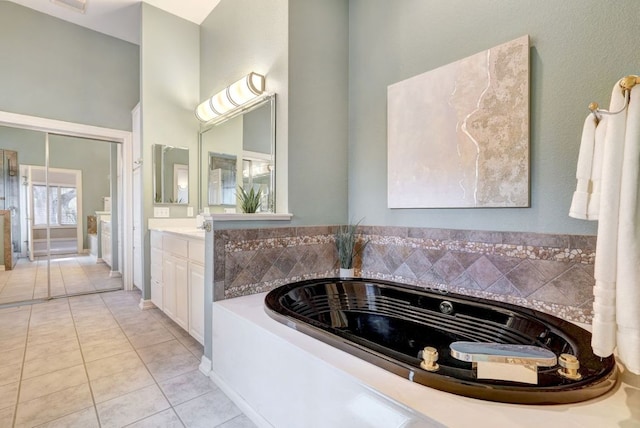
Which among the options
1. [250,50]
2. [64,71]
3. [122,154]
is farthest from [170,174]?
[64,71]

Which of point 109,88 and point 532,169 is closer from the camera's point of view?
point 532,169

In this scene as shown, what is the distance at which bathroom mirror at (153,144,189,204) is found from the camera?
3.13 m

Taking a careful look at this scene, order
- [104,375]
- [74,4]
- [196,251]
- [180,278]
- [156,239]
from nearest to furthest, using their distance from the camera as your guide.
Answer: [104,375] < [196,251] < [180,278] < [156,239] < [74,4]

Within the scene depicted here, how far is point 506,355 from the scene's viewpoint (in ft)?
3.04

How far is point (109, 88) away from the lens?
3.64 meters

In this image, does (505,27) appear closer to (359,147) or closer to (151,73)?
(359,147)

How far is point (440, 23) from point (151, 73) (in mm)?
2829

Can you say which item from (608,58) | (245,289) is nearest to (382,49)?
(608,58)

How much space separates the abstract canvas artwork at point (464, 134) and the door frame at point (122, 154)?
3.38 meters

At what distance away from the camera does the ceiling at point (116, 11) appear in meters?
3.02

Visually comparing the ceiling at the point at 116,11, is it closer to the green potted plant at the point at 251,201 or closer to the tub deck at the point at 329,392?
the green potted plant at the point at 251,201

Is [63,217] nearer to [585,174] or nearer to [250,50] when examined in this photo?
[250,50]

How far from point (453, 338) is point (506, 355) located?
72 cm

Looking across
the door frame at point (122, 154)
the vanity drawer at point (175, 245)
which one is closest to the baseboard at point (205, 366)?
the vanity drawer at point (175, 245)
